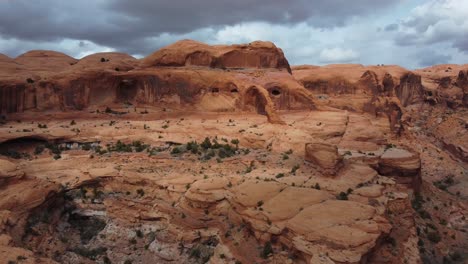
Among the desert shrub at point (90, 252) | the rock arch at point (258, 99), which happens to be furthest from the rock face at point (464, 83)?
the desert shrub at point (90, 252)

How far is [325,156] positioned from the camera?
26266 mm

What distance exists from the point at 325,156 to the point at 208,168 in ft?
26.1

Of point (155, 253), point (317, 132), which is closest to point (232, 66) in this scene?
point (317, 132)

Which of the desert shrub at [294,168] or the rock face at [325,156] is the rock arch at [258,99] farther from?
the desert shrub at [294,168]

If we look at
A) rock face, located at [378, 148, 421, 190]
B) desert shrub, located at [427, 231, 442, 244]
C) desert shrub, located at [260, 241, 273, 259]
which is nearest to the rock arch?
rock face, located at [378, 148, 421, 190]

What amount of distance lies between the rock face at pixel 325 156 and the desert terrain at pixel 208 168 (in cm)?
10

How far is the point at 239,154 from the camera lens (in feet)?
95.1

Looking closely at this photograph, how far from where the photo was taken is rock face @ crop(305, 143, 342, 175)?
25797 millimetres

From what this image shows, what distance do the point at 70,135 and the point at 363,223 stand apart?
21397 mm

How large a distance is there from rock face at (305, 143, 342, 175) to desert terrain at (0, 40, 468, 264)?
3.8 inches

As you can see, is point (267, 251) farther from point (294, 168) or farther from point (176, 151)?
point (176, 151)

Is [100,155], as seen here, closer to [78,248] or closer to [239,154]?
[78,248]

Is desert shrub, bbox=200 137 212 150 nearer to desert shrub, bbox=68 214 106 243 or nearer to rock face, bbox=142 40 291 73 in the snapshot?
desert shrub, bbox=68 214 106 243

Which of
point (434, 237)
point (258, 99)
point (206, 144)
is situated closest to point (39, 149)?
point (206, 144)
